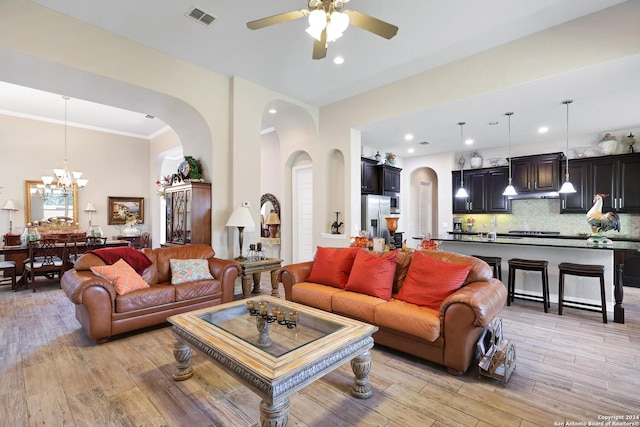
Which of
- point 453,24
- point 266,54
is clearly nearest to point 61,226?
point 266,54

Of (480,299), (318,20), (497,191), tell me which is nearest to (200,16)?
(318,20)

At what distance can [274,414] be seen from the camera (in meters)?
1.59

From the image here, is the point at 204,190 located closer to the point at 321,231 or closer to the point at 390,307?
the point at 321,231

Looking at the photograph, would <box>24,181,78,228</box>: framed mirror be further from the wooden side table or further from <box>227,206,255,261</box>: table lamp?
the wooden side table

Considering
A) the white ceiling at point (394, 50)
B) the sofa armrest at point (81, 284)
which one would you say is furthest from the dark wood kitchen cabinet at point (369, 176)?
the sofa armrest at point (81, 284)

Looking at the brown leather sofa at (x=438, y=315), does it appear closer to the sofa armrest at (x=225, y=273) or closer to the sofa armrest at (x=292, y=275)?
the sofa armrest at (x=292, y=275)

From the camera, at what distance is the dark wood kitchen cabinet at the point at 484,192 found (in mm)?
7363

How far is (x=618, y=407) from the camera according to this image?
6.86ft

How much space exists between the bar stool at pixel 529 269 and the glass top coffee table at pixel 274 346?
3240mm

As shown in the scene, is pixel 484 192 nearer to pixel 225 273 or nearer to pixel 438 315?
pixel 438 315

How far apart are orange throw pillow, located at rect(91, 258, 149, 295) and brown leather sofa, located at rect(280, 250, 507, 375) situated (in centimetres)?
210

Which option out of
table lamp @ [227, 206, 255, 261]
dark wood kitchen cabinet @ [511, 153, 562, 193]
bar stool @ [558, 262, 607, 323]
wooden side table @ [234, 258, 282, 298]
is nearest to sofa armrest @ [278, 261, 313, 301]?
wooden side table @ [234, 258, 282, 298]

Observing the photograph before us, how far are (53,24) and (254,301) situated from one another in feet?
12.5

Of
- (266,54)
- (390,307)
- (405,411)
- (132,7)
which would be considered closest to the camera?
(405,411)
